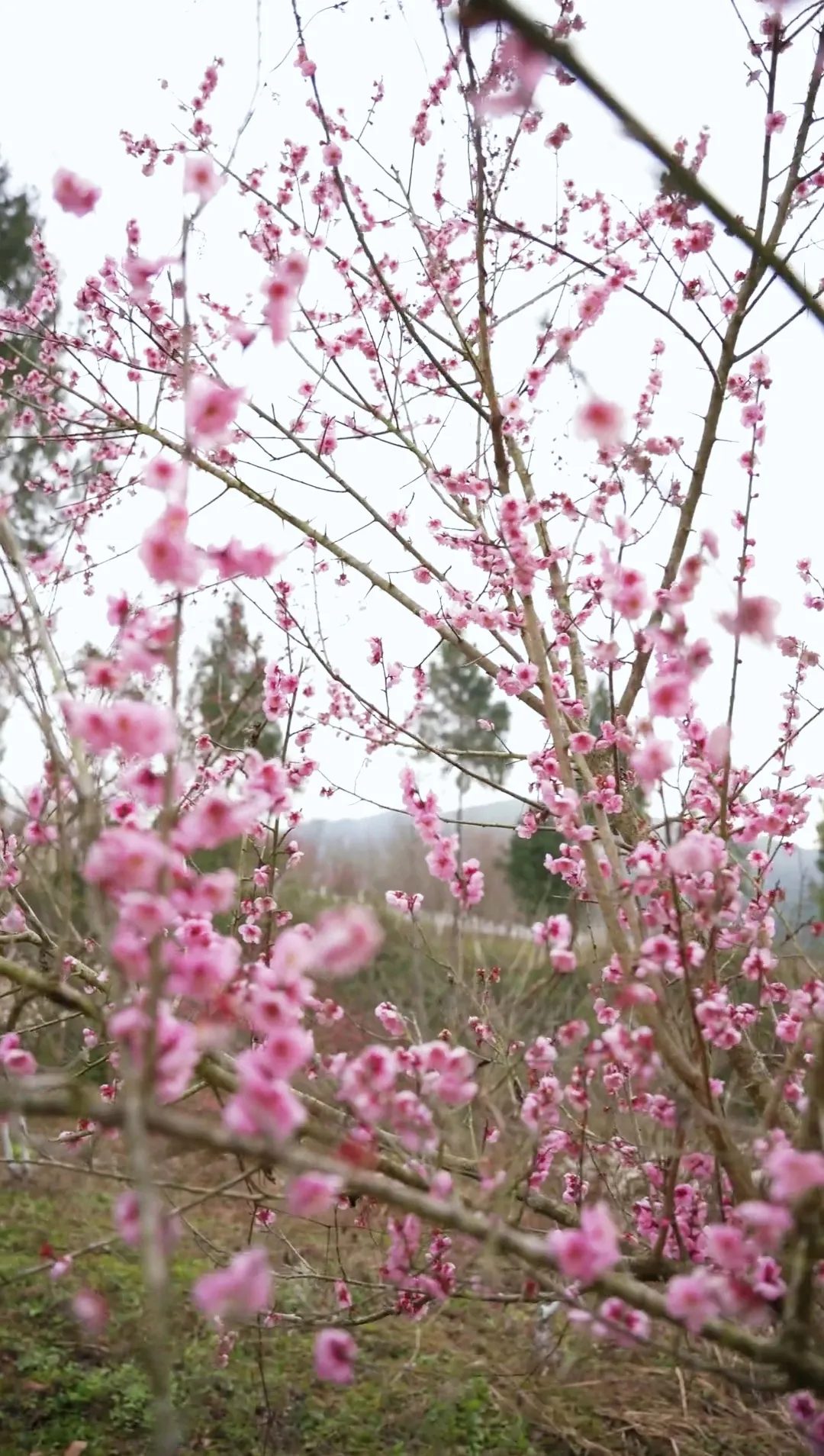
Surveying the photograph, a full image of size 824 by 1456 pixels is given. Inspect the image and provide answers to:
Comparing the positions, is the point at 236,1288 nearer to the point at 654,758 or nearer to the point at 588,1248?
the point at 588,1248

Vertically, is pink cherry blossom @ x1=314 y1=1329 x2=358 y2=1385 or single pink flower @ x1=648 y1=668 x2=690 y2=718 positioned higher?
single pink flower @ x1=648 y1=668 x2=690 y2=718

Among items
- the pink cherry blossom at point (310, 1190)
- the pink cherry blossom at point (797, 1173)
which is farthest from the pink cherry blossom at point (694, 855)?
the pink cherry blossom at point (310, 1190)

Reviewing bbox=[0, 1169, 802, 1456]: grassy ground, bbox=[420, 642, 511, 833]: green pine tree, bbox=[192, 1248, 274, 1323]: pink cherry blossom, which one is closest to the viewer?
bbox=[192, 1248, 274, 1323]: pink cherry blossom

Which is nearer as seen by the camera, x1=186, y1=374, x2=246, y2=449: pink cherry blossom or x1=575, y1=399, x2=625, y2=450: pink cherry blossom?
x1=186, y1=374, x2=246, y2=449: pink cherry blossom

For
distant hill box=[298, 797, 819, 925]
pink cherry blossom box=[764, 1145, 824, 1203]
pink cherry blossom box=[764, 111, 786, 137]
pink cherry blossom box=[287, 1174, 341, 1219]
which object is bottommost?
distant hill box=[298, 797, 819, 925]

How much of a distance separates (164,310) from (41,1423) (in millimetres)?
5277

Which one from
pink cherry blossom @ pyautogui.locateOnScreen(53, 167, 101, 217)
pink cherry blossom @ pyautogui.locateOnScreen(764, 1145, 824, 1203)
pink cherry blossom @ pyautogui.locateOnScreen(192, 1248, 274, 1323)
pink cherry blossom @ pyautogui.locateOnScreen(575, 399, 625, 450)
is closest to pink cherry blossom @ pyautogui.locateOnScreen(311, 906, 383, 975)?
pink cherry blossom @ pyautogui.locateOnScreen(192, 1248, 274, 1323)

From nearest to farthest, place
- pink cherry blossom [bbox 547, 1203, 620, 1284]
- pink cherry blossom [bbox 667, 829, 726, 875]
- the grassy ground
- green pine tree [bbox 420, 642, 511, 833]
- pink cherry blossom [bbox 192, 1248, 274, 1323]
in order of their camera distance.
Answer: pink cherry blossom [bbox 192, 1248, 274, 1323]
pink cherry blossom [bbox 547, 1203, 620, 1284]
pink cherry blossom [bbox 667, 829, 726, 875]
the grassy ground
green pine tree [bbox 420, 642, 511, 833]

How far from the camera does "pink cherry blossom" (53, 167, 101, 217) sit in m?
1.91

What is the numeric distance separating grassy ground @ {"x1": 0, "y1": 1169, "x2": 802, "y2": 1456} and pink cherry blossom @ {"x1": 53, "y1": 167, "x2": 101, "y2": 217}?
14.2 feet

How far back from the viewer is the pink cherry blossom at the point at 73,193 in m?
1.91

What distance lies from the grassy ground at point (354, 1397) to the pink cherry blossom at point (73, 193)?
14.2 ft

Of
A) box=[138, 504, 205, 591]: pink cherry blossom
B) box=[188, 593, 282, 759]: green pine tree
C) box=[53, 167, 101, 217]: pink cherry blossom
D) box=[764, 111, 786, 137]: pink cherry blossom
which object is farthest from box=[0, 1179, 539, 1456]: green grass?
box=[764, 111, 786, 137]: pink cherry blossom

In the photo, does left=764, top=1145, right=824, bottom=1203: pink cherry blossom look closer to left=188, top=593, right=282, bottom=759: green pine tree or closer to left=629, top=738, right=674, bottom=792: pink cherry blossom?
left=629, top=738, right=674, bottom=792: pink cherry blossom
